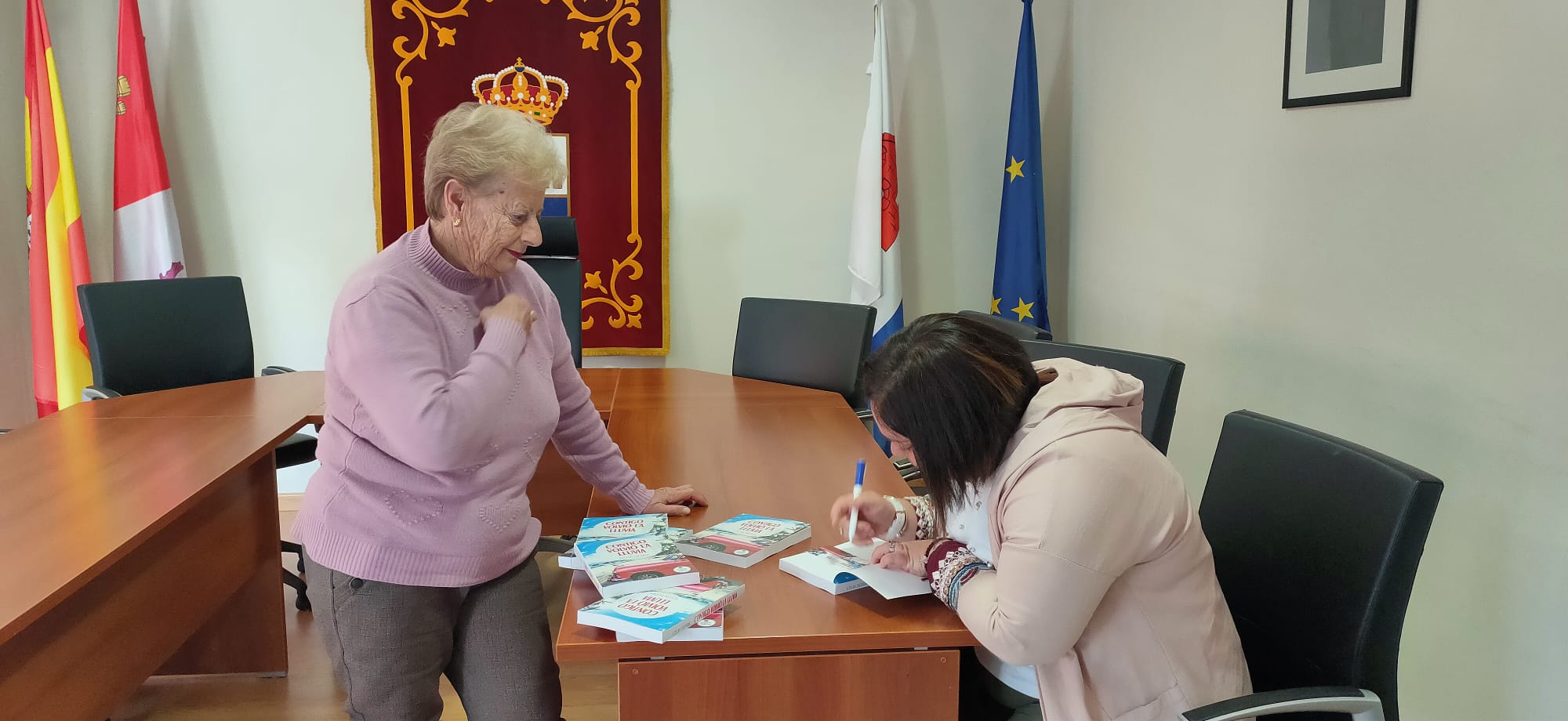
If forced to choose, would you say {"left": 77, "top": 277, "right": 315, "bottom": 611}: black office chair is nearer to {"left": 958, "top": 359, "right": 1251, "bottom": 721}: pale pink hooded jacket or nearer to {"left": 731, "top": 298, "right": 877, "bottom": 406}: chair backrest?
{"left": 731, "top": 298, "right": 877, "bottom": 406}: chair backrest

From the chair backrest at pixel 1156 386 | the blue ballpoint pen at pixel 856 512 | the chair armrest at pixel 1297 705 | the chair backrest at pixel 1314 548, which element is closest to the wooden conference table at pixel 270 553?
the blue ballpoint pen at pixel 856 512

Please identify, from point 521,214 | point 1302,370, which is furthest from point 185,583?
point 1302,370

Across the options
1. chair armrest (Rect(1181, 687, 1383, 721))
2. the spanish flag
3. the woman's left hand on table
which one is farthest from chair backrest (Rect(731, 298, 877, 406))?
the spanish flag

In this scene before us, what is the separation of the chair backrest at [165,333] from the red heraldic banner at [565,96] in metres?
0.84

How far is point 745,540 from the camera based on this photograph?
1.59 meters

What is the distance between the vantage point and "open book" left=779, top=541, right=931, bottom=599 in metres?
1.40

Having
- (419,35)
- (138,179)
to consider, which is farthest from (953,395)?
(138,179)

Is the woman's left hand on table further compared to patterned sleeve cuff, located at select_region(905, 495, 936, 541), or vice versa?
the woman's left hand on table

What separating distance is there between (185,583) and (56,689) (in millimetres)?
494

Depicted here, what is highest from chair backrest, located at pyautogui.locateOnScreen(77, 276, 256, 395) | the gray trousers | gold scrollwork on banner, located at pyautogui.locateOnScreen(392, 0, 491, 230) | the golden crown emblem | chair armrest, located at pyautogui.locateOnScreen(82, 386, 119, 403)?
gold scrollwork on banner, located at pyautogui.locateOnScreen(392, 0, 491, 230)

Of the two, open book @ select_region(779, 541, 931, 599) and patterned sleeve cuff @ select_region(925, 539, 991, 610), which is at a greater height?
patterned sleeve cuff @ select_region(925, 539, 991, 610)

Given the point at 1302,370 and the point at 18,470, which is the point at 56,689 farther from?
the point at 1302,370

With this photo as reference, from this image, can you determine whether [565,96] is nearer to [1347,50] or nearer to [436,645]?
[1347,50]

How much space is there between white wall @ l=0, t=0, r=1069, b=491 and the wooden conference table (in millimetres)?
1074
